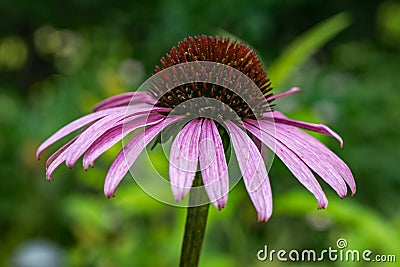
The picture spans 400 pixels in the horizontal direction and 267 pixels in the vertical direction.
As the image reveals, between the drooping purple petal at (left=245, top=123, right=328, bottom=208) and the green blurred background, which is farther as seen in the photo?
the green blurred background

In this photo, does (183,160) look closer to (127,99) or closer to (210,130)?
(210,130)

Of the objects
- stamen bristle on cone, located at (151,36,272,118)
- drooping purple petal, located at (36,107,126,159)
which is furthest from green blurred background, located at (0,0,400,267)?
drooping purple petal, located at (36,107,126,159)

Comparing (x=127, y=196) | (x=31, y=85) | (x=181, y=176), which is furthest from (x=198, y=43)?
(x=31, y=85)

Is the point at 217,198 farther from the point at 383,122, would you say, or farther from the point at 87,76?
the point at 87,76

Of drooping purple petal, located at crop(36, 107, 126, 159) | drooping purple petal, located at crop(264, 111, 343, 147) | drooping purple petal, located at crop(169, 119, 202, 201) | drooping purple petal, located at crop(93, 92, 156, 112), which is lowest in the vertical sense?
drooping purple petal, located at crop(169, 119, 202, 201)

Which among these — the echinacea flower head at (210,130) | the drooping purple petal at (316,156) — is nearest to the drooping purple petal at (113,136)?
the echinacea flower head at (210,130)

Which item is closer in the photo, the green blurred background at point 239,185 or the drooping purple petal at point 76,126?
the drooping purple petal at point 76,126

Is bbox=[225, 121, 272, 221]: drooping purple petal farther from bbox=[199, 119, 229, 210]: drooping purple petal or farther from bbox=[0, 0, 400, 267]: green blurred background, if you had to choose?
bbox=[0, 0, 400, 267]: green blurred background

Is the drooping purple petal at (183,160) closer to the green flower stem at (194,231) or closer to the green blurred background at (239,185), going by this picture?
the green flower stem at (194,231)
